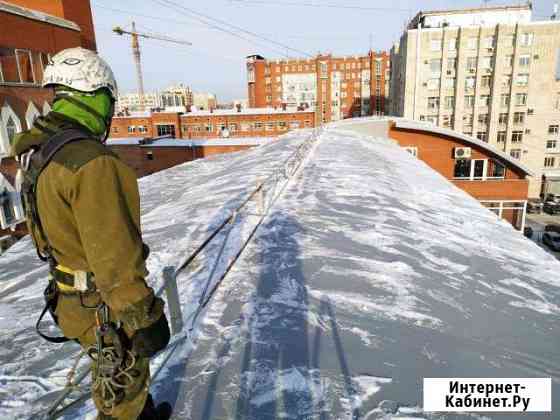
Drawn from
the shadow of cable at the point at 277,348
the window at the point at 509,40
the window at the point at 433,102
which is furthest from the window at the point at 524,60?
the shadow of cable at the point at 277,348

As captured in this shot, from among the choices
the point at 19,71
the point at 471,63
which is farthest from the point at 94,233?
the point at 471,63

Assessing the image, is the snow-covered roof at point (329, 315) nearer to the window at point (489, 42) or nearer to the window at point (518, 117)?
the window at point (518, 117)

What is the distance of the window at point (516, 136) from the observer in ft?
137

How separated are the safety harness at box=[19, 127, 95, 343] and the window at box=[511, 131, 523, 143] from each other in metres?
49.8

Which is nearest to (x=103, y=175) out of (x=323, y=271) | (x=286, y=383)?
(x=286, y=383)

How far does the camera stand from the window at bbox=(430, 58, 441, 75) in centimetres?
4184

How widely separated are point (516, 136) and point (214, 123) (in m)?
35.8

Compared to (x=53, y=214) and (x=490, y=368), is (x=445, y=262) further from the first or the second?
(x=53, y=214)

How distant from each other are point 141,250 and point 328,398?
141 centimetres

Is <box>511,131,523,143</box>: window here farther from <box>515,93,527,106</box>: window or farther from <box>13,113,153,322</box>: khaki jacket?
<box>13,113,153,322</box>: khaki jacket

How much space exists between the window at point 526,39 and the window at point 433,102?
32.9ft

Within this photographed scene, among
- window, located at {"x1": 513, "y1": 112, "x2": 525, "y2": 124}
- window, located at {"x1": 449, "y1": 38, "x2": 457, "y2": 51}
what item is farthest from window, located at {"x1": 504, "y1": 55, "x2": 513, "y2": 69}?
window, located at {"x1": 449, "y1": 38, "x2": 457, "y2": 51}

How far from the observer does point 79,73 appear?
181 cm

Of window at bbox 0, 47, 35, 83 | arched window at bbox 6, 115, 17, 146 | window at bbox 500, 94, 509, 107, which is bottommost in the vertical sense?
arched window at bbox 6, 115, 17, 146
